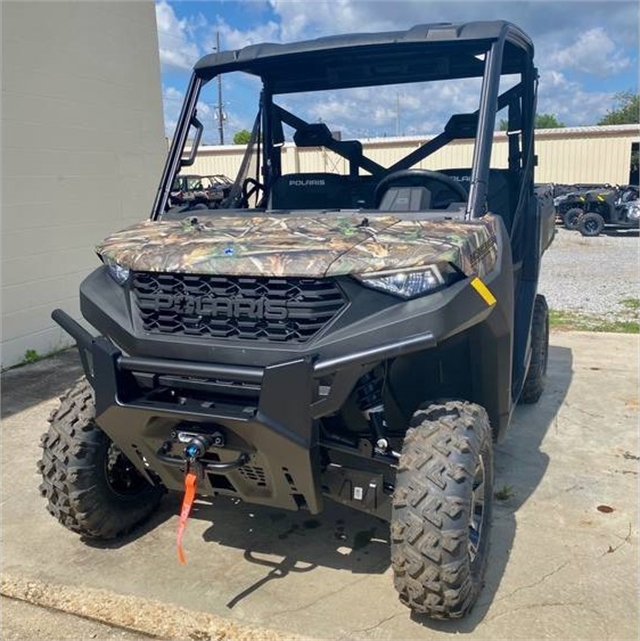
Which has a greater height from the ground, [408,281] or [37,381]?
[408,281]

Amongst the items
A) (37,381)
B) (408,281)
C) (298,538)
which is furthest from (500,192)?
(37,381)

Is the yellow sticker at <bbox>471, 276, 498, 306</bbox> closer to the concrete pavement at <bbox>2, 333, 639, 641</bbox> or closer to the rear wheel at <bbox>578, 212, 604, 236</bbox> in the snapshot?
the concrete pavement at <bbox>2, 333, 639, 641</bbox>

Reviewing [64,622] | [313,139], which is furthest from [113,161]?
[64,622]

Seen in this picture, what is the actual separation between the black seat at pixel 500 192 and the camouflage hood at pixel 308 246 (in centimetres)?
84

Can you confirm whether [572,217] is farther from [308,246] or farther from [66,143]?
[308,246]

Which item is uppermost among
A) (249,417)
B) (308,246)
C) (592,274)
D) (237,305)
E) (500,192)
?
(500,192)

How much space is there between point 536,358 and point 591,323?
3.54m

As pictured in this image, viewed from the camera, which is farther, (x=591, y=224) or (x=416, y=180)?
(x=591, y=224)

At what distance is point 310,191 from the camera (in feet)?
13.9

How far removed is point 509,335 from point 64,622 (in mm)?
2177

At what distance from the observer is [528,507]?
3.64m

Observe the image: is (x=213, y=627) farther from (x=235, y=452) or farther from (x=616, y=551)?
(x=616, y=551)

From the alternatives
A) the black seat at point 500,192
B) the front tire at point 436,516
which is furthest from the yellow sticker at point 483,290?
the black seat at point 500,192

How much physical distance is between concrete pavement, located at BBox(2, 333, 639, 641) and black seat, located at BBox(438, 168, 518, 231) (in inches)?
57.7
